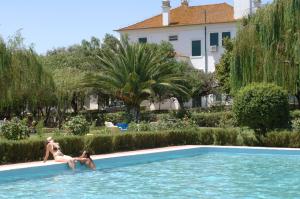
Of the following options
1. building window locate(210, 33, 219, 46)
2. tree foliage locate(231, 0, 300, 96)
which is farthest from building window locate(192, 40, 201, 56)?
tree foliage locate(231, 0, 300, 96)

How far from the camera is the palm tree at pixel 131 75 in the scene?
113 feet

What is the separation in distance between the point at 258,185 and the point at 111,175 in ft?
15.5

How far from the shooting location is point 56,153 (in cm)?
1830

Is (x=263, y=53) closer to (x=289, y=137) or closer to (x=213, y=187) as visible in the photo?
(x=289, y=137)

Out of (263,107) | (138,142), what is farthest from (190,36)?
(138,142)

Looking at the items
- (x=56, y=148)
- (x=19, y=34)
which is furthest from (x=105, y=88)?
(x=56, y=148)

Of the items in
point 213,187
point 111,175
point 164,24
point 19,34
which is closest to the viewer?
point 213,187

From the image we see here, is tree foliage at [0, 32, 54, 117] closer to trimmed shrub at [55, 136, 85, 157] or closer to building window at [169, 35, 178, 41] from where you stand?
trimmed shrub at [55, 136, 85, 157]

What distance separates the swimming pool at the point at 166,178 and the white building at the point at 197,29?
3148cm

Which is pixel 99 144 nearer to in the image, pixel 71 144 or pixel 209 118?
pixel 71 144

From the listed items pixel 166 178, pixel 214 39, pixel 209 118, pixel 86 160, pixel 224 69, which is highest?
pixel 214 39

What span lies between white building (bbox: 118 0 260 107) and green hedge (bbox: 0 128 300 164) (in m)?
25.6

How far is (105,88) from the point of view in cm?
3488

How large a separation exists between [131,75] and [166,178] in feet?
59.6
